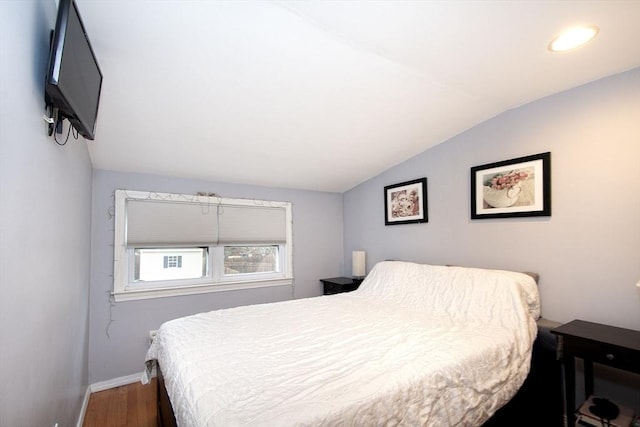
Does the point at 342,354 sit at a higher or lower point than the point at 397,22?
lower

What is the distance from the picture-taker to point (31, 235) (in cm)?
103

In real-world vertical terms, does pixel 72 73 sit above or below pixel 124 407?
above

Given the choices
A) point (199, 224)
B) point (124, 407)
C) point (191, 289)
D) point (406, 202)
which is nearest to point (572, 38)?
point (406, 202)

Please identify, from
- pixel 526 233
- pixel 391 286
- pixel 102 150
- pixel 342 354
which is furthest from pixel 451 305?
pixel 102 150

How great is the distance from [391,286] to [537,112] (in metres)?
1.92

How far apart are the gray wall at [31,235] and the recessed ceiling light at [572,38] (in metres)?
2.31

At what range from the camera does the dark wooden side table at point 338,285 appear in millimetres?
3594

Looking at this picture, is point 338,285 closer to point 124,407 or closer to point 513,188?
point 513,188

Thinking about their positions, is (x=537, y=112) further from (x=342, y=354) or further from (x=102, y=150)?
(x=102, y=150)

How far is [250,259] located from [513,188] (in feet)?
9.42

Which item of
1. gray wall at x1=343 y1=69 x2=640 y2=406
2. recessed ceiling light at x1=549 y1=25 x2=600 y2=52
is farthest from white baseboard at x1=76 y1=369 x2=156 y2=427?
recessed ceiling light at x1=549 y1=25 x2=600 y2=52

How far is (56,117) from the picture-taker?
1170 millimetres

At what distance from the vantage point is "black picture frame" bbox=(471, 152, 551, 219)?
226 centimetres

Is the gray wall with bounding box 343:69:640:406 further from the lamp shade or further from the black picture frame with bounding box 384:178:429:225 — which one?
the lamp shade
